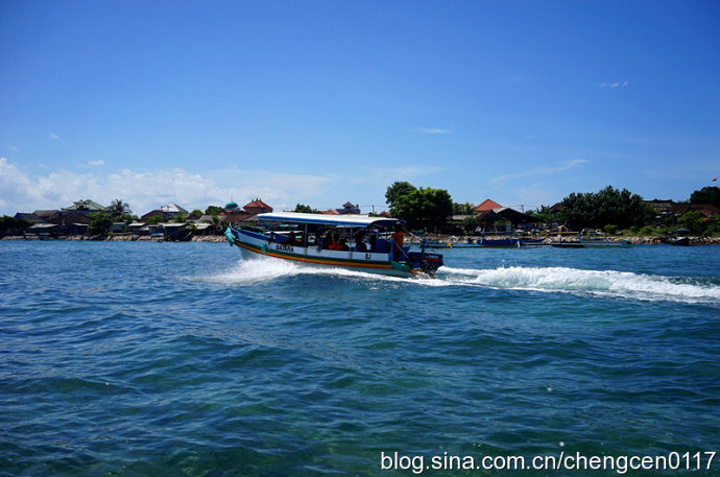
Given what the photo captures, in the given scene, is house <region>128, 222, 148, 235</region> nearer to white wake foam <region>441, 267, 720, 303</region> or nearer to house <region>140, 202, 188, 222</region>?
house <region>140, 202, 188, 222</region>

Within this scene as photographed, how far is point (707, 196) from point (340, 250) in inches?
4518

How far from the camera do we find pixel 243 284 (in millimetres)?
17484

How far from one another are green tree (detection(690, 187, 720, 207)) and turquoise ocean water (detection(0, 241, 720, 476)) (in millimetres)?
106998

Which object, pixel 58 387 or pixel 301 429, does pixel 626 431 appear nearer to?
pixel 301 429

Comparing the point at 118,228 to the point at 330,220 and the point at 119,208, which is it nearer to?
the point at 119,208

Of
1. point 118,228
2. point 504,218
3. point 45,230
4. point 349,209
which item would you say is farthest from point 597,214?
point 45,230

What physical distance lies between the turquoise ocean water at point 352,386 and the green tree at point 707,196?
107 metres

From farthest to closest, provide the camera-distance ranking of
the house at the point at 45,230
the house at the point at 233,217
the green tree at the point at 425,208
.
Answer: the house at the point at 45,230, the house at the point at 233,217, the green tree at the point at 425,208

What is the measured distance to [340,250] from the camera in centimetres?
2047

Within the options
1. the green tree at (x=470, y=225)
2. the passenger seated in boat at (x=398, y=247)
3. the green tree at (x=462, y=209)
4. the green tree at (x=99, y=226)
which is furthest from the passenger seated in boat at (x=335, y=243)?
the green tree at (x=99, y=226)

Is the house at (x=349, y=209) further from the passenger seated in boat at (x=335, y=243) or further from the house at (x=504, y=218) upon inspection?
the passenger seated in boat at (x=335, y=243)

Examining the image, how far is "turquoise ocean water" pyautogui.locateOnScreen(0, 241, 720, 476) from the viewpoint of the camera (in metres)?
4.69

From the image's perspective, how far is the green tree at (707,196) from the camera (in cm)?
9601

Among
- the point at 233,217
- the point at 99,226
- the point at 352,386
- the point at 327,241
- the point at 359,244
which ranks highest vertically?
the point at 233,217
